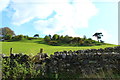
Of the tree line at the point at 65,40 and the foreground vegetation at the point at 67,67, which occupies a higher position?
the tree line at the point at 65,40

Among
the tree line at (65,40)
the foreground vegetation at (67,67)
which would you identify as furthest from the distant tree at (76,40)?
the foreground vegetation at (67,67)

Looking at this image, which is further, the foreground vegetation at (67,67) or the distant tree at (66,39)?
the distant tree at (66,39)

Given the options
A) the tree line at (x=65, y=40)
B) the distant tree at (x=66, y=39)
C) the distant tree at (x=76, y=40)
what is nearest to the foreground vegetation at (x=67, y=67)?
the tree line at (x=65, y=40)

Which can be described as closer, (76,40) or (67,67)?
(67,67)

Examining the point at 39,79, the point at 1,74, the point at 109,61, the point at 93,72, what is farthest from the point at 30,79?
the point at 109,61

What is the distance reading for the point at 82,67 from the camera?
787cm

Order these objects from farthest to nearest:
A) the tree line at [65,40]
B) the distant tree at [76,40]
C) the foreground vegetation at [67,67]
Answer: the distant tree at [76,40]
the tree line at [65,40]
the foreground vegetation at [67,67]

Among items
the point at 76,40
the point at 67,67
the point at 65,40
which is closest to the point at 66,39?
the point at 65,40

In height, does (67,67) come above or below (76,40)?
below

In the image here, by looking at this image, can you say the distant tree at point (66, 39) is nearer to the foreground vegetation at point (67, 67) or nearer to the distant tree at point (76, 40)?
the distant tree at point (76, 40)

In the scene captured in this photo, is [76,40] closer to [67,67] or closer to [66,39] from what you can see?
[66,39]

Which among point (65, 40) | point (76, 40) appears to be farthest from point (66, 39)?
point (76, 40)

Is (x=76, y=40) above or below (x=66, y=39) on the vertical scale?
below

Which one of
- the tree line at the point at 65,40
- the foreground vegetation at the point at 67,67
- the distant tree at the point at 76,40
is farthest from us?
the distant tree at the point at 76,40
